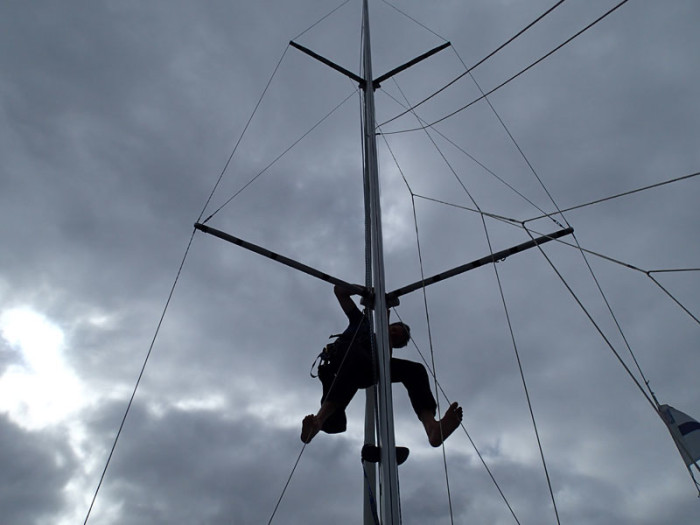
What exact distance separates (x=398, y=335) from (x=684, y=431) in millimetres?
2818

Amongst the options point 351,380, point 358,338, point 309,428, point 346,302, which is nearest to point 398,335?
point 358,338

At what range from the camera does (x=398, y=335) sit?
227 inches

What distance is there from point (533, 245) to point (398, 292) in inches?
64.7

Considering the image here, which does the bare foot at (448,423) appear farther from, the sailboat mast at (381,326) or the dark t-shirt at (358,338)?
the dark t-shirt at (358,338)

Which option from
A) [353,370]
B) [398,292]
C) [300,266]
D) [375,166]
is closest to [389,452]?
[353,370]

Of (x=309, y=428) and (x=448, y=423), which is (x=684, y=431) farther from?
(x=309, y=428)

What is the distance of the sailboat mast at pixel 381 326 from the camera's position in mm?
4141

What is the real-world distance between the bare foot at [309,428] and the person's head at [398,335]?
131cm

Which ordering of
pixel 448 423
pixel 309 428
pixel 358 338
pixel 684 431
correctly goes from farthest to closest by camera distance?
pixel 358 338, pixel 309 428, pixel 448 423, pixel 684 431

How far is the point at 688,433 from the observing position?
4.41 m

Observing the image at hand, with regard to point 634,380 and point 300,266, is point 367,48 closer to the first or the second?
point 300,266

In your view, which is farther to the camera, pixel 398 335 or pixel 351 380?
pixel 398 335

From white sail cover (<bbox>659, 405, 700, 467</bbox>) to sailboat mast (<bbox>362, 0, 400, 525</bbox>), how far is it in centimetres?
239

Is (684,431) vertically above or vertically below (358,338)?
below
